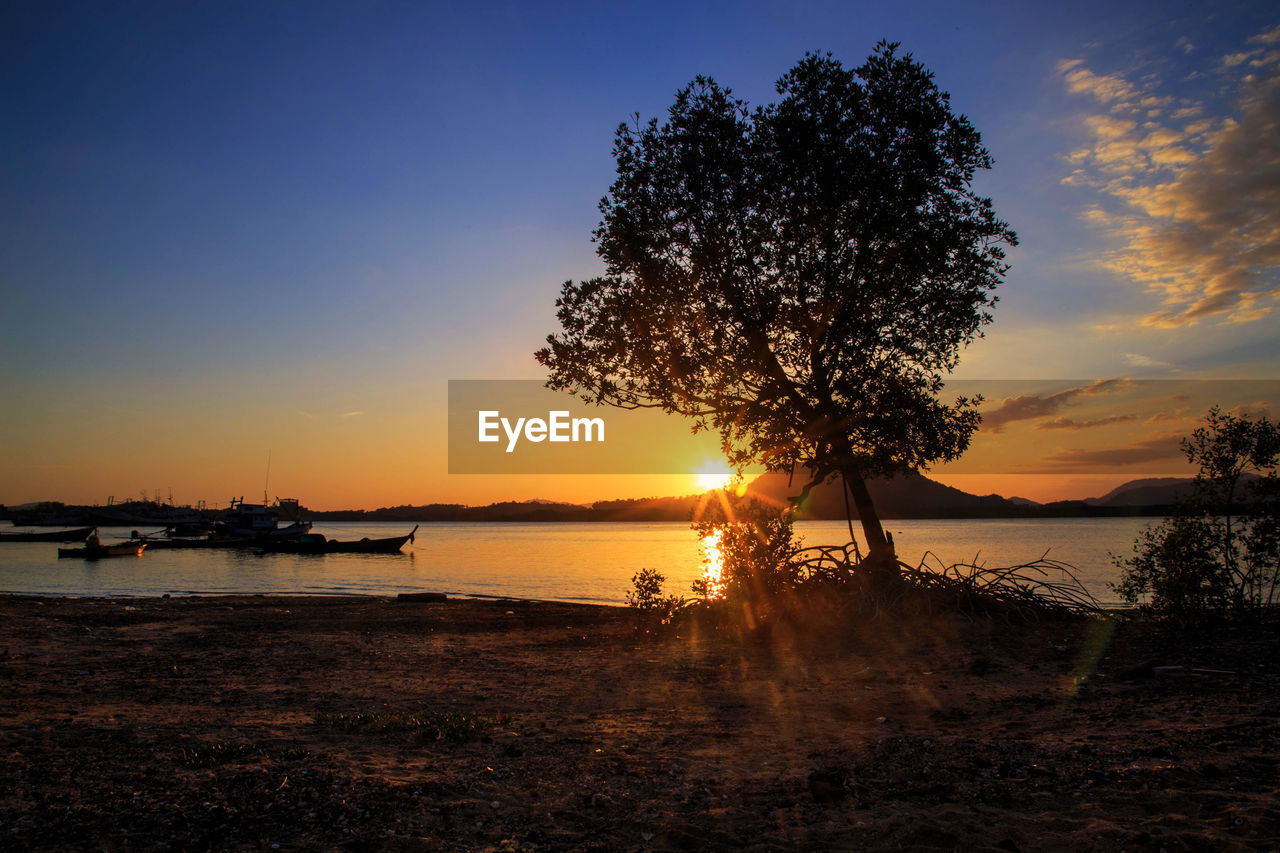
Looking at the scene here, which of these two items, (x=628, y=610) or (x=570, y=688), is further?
(x=628, y=610)

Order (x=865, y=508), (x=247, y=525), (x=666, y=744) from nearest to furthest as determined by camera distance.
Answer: (x=666, y=744) → (x=865, y=508) → (x=247, y=525)

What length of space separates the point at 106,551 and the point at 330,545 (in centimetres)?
1836

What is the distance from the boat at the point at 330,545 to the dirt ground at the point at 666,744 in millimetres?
60358

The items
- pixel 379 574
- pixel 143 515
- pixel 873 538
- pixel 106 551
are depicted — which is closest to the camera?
pixel 873 538

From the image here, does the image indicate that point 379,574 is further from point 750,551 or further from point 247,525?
point 247,525

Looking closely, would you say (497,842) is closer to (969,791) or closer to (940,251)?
(969,791)

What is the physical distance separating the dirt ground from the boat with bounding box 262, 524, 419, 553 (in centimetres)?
6036

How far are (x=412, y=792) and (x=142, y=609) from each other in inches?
784

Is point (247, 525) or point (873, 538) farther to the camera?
point (247, 525)

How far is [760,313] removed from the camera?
48.2ft

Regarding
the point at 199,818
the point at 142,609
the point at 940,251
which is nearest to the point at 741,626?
the point at 940,251

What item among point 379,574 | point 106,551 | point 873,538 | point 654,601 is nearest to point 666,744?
point 654,601

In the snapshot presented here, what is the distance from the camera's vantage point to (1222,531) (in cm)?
1230

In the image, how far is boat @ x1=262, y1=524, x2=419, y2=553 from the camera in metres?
70.9
